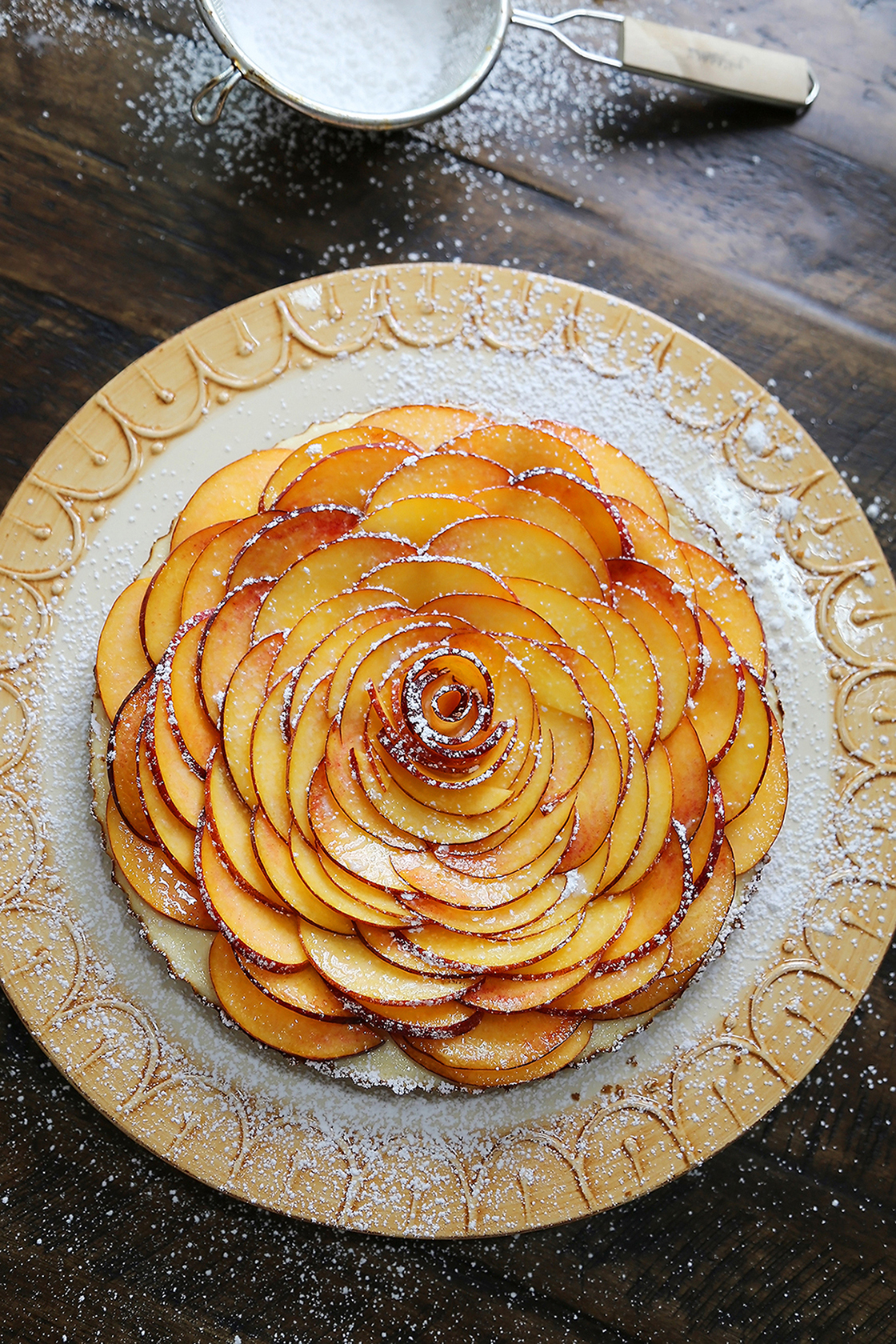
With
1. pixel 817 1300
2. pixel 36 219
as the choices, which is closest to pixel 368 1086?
pixel 817 1300

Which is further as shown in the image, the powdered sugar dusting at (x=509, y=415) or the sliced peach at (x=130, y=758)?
the powdered sugar dusting at (x=509, y=415)

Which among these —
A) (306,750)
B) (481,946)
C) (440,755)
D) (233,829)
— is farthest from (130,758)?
(481,946)

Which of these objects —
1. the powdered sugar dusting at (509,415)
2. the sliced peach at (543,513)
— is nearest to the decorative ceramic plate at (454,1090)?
the powdered sugar dusting at (509,415)

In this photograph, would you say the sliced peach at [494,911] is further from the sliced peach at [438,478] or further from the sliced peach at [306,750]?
the sliced peach at [438,478]

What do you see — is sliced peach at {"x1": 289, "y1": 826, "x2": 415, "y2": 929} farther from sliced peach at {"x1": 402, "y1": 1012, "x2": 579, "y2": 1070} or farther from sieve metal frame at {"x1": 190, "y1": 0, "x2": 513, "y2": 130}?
sieve metal frame at {"x1": 190, "y1": 0, "x2": 513, "y2": 130}

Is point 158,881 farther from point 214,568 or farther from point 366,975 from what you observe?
point 214,568
